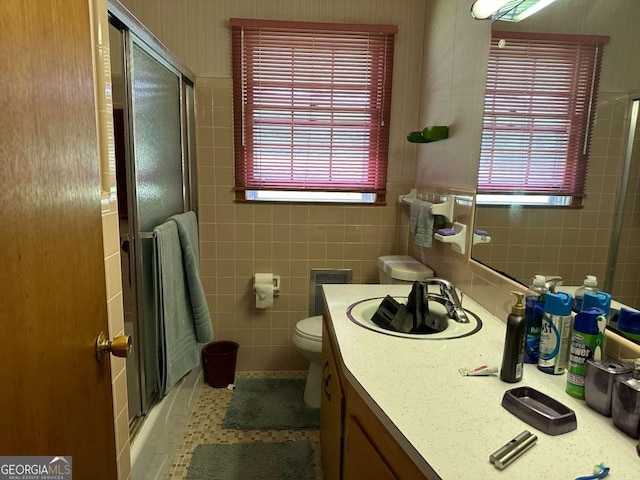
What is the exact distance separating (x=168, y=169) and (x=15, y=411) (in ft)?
4.99

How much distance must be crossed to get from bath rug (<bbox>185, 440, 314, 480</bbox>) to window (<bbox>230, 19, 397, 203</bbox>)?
1364 millimetres

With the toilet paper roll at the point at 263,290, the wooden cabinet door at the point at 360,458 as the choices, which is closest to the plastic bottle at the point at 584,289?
the wooden cabinet door at the point at 360,458

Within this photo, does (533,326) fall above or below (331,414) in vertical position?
above

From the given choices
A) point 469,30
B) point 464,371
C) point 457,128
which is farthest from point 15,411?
point 469,30

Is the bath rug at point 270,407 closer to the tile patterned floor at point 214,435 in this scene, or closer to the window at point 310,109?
the tile patterned floor at point 214,435

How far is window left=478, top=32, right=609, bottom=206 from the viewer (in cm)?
113

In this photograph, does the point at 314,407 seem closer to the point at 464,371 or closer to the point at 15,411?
the point at 464,371

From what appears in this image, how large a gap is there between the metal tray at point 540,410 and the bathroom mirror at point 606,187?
1.03 ft

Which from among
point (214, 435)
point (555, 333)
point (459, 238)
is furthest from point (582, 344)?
point (214, 435)

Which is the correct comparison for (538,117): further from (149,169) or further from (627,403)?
(149,169)

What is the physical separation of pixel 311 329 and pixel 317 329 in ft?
0.11

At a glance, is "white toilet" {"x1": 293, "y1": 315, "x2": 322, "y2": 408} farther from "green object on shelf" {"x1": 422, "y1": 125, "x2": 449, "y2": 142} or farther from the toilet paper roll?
"green object on shelf" {"x1": 422, "y1": 125, "x2": 449, "y2": 142}

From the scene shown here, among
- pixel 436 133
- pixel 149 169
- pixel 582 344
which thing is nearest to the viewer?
pixel 582 344

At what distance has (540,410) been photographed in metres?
0.84
